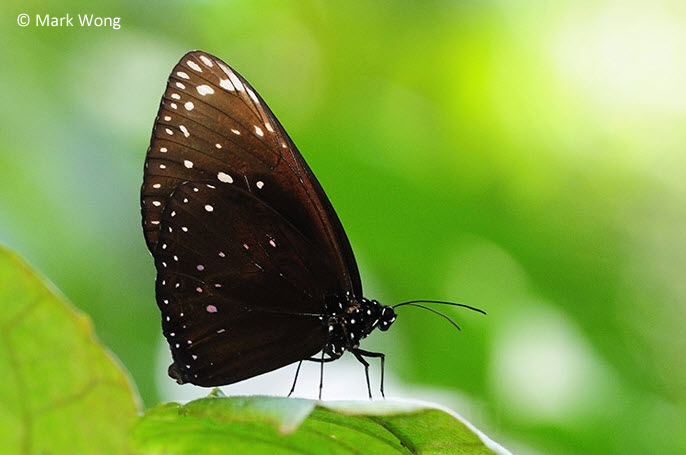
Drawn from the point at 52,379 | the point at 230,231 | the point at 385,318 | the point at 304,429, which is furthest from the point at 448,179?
the point at 52,379

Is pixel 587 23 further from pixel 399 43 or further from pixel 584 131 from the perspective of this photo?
pixel 399 43

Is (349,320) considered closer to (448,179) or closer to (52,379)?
(448,179)

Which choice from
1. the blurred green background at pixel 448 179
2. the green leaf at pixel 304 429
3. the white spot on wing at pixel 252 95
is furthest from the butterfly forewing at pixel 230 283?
the green leaf at pixel 304 429

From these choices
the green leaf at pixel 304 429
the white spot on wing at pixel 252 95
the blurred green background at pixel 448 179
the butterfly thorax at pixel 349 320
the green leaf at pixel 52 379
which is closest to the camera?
the green leaf at pixel 52 379

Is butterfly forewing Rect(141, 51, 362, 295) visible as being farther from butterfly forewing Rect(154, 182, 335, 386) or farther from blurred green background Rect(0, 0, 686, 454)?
blurred green background Rect(0, 0, 686, 454)

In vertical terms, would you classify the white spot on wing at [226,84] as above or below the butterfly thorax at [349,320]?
above

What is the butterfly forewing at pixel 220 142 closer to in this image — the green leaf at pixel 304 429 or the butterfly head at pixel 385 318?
the butterfly head at pixel 385 318
